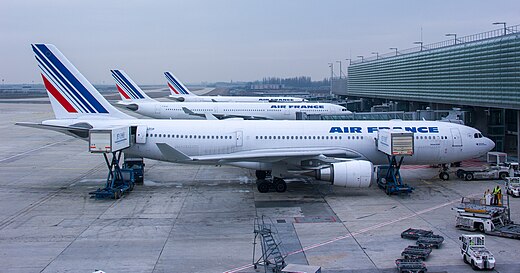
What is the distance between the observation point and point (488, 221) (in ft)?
60.6

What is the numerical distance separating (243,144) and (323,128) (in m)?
4.55

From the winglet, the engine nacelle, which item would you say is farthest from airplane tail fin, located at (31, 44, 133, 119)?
the engine nacelle

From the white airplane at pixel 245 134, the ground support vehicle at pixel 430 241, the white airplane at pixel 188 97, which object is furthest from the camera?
the white airplane at pixel 188 97

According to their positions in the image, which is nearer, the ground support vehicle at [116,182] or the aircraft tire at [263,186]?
the ground support vehicle at [116,182]

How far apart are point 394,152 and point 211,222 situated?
10316 millimetres

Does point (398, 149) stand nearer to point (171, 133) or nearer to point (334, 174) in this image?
Result: point (334, 174)

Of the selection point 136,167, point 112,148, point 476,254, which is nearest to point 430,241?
point 476,254

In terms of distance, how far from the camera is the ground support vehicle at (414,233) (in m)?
17.9

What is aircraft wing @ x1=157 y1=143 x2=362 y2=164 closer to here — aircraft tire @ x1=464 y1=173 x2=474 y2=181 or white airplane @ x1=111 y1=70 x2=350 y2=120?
aircraft tire @ x1=464 y1=173 x2=474 y2=181

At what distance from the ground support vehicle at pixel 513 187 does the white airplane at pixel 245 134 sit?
143 inches

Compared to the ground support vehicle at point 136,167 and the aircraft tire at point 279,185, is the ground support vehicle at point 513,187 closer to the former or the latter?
the aircraft tire at point 279,185

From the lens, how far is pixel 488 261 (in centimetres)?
1465

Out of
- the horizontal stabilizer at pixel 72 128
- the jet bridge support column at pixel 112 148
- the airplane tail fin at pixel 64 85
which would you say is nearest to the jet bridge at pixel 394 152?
the jet bridge support column at pixel 112 148

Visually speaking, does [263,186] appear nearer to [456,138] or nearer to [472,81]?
[456,138]
